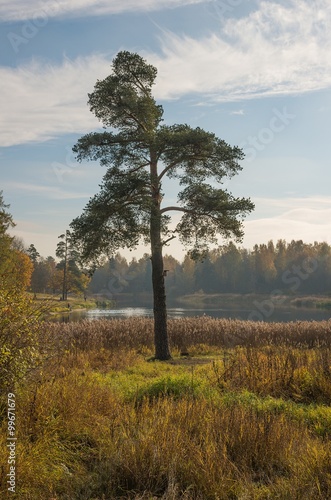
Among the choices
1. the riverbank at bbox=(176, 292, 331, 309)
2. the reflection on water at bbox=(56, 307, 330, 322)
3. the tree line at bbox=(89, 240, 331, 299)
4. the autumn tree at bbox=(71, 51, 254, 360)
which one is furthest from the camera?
the tree line at bbox=(89, 240, 331, 299)

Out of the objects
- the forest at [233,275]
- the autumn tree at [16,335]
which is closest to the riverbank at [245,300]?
the forest at [233,275]

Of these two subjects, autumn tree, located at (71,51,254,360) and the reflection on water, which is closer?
autumn tree, located at (71,51,254,360)

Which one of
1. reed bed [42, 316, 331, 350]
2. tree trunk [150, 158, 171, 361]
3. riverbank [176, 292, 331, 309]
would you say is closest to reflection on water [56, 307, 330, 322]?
riverbank [176, 292, 331, 309]

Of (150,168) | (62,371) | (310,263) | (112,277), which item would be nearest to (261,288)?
(310,263)

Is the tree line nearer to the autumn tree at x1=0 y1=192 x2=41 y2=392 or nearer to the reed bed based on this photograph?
the reed bed

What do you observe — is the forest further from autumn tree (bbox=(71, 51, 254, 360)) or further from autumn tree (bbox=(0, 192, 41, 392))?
autumn tree (bbox=(0, 192, 41, 392))

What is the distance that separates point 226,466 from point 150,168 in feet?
39.7

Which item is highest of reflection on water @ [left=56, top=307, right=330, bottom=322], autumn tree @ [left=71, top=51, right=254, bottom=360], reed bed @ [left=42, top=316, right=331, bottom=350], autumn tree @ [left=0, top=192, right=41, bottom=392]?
autumn tree @ [left=71, top=51, right=254, bottom=360]

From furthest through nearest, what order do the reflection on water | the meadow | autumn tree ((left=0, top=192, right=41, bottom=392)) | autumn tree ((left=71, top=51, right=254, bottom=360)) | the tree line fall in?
the tree line, the reflection on water, autumn tree ((left=71, top=51, right=254, bottom=360)), autumn tree ((left=0, top=192, right=41, bottom=392)), the meadow

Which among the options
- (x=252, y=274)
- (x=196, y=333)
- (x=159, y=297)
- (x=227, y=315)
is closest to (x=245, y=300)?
(x=252, y=274)

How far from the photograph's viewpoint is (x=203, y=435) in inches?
223

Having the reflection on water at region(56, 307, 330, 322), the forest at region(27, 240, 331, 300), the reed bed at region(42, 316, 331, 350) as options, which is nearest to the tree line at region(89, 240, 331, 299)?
the forest at region(27, 240, 331, 300)

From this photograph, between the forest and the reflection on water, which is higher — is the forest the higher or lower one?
the higher one

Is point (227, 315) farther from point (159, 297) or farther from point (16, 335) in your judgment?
point (16, 335)
